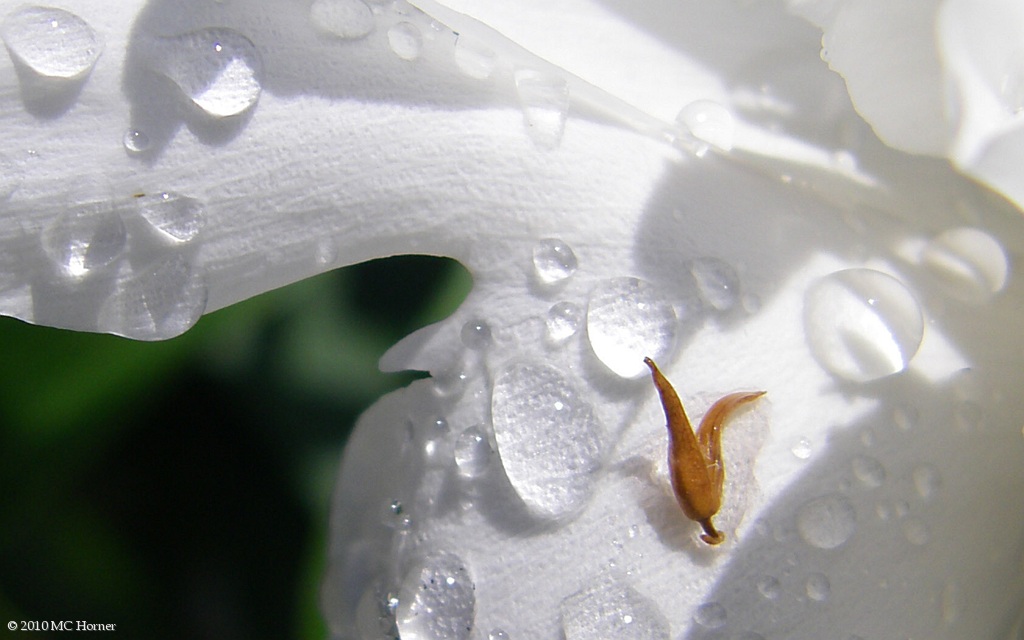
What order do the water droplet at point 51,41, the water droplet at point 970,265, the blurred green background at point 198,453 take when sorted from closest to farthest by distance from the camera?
the water droplet at point 51,41, the water droplet at point 970,265, the blurred green background at point 198,453

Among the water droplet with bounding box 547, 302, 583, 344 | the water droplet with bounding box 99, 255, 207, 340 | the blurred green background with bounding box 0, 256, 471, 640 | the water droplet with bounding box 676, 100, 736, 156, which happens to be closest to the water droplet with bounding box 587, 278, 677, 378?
the water droplet with bounding box 547, 302, 583, 344

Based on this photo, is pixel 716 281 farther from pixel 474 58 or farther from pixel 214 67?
pixel 214 67

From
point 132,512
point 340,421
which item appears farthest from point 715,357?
point 132,512

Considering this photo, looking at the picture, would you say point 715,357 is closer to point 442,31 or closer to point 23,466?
point 442,31

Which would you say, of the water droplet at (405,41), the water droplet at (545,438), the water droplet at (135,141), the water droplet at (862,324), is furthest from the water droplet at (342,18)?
the water droplet at (862,324)

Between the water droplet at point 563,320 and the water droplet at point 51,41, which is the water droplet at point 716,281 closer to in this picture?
the water droplet at point 563,320

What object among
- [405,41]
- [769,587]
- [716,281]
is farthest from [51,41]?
[769,587]
